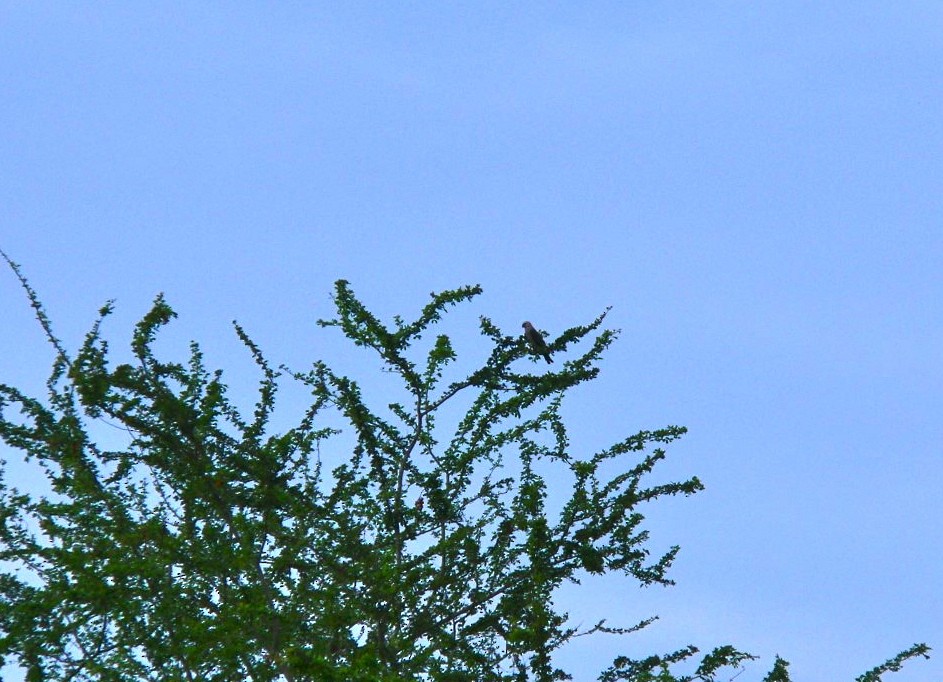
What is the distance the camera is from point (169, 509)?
17578 millimetres

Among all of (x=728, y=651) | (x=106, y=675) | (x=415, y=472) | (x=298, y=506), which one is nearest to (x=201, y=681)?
(x=106, y=675)

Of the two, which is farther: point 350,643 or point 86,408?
point 86,408

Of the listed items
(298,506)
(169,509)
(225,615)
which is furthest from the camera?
(169,509)

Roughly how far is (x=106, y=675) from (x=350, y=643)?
2631 mm

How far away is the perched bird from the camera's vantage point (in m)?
17.2

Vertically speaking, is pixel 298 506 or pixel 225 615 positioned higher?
pixel 298 506

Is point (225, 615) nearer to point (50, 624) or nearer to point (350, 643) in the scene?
point (350, 643)

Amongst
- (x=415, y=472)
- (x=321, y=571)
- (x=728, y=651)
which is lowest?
(x=728, y=651)

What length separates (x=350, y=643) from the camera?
1555 centimetres

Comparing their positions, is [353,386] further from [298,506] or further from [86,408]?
[86,408]

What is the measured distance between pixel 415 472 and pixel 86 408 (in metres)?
3.84

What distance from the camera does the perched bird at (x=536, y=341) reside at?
1724 cm

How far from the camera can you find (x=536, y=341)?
1727 cm

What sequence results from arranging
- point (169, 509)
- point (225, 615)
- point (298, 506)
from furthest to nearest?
1. point (169, 509)
2. point (298, 506)
3. point (225, 615)
